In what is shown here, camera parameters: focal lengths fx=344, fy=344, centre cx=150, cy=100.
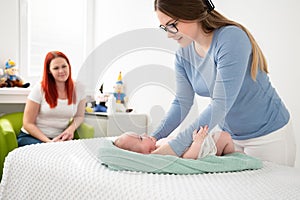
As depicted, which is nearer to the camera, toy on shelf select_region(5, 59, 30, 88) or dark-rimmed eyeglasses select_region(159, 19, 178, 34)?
dark-rimmed eyeglasses select_region(159, 19, 178, 34)

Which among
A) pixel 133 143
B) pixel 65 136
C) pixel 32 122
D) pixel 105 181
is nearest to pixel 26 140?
pixel 32 122

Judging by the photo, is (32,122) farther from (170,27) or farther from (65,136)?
(170,27)

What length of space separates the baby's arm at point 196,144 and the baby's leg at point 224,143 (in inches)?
5.0

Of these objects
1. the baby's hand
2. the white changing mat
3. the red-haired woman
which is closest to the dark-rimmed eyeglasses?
the baby's hand

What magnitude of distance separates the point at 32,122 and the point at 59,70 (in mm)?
399

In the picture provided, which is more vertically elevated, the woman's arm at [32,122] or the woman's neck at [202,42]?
the woman's neck at [202,42]

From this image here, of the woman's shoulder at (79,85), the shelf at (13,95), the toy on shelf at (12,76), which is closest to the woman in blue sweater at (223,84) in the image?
the woman's shoulder at (79,85)

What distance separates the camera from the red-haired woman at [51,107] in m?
2.33

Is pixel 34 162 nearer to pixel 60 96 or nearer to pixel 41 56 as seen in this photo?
pixel 60 96

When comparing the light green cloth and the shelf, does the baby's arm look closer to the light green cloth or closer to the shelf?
the light green cloth

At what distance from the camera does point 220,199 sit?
36.0 inches

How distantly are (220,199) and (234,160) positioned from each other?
1.16 ft

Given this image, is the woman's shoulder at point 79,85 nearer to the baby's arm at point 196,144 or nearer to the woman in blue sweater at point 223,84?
the woman in blue sweater at point 223,84

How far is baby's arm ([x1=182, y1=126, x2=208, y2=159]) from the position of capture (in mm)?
1179
